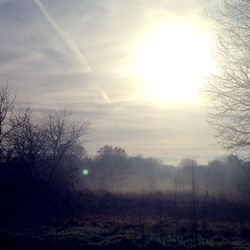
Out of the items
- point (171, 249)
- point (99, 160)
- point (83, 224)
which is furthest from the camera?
point (99, 160)

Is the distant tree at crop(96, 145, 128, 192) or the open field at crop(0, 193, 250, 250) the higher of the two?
the distant tree at crop(96, 145, 128, 192)

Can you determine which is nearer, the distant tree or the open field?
the open field

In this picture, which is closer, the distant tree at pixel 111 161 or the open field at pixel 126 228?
the open field at pixel 126 228

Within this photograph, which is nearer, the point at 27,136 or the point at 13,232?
the point at 13,232

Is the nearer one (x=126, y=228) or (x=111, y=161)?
(x=126, y=228)

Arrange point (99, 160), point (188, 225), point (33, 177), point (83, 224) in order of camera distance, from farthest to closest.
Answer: point (99, 160) < point (33, 177) < point (83, 224) < point (188, 225)

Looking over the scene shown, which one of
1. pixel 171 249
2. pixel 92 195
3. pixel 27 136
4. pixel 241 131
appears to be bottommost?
pixel 171 249

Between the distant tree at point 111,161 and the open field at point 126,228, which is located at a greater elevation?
the distant tree at point 111,161

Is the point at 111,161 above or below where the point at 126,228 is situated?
above

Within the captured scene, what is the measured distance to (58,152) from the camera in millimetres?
33906

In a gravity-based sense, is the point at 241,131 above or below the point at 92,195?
above

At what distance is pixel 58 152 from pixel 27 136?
8.63 feet

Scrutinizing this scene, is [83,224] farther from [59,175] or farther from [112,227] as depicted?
[59,175]

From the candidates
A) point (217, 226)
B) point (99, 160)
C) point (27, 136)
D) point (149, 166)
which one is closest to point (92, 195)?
point (27, 136)
